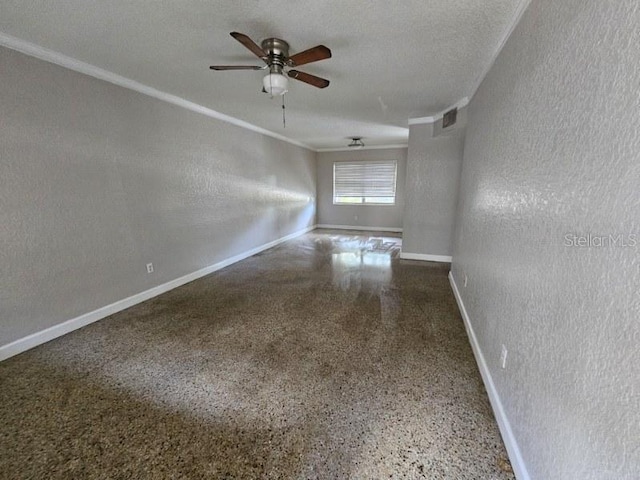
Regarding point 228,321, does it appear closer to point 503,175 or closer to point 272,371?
point 272,371

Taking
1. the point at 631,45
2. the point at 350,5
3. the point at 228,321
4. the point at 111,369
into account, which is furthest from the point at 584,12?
the point at 111,369

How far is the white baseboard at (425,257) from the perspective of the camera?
14.7ft

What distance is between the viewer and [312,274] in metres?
3.93

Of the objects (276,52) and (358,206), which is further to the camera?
(358,206)

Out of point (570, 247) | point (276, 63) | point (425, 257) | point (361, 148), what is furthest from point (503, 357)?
point (361, 148)

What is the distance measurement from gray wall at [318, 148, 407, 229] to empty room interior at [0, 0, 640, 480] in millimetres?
3163

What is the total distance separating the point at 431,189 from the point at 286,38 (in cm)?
321

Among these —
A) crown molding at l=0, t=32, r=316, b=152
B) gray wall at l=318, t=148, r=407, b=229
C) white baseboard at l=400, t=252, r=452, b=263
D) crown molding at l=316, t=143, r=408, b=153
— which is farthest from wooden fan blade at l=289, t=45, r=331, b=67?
gray wall at l=318, t=148, r=407, b=229

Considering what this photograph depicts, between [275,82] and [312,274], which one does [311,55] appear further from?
[312,274]

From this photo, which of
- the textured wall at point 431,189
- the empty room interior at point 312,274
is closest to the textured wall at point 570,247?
the empty room interior at point 312,274

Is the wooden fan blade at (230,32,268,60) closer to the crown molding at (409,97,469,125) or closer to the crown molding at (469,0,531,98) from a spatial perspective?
the crown molding at (469,0,531,98)

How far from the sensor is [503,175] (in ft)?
5.56

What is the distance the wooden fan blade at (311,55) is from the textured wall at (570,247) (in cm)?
111

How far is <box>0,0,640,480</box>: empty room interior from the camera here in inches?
33.3
